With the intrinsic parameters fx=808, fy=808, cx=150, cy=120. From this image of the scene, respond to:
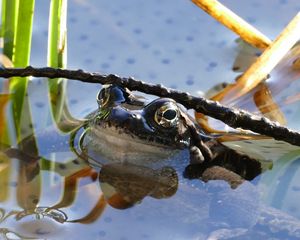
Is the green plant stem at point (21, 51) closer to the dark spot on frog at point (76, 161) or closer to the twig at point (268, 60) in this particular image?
the dark spot on frog at point (76, 161)

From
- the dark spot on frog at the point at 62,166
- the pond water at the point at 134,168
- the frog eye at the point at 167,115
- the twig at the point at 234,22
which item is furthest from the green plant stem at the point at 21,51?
the twig at the point at 234,22

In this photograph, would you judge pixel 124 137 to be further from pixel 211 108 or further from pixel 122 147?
pixel 211 108

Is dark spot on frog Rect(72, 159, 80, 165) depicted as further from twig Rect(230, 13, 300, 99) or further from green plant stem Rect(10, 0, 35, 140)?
twig Rect(230, 13, 300, 99)

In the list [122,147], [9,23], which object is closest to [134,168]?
[122,147]

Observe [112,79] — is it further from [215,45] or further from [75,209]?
[215,45]

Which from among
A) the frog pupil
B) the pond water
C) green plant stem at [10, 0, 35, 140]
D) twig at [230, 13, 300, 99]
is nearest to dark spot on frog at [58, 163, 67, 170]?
the pond water

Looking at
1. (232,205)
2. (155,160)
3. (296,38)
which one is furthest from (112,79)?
(296,38)

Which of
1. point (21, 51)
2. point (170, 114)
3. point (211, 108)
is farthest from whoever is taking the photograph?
point (21, 51)
